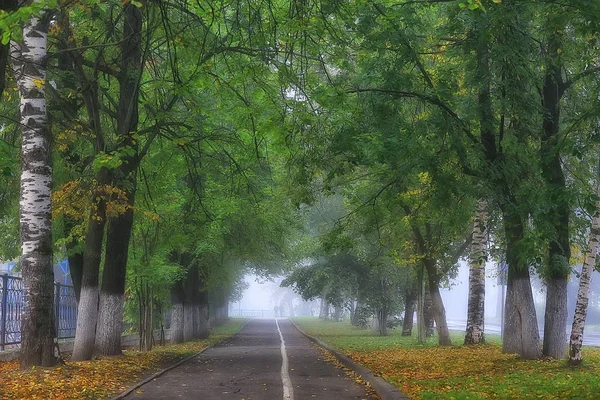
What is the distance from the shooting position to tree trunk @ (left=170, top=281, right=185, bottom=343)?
32.4 m

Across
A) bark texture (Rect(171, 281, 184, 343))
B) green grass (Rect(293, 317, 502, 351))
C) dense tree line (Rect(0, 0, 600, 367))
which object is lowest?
green grass (Rect(293, 317, 502, 351))

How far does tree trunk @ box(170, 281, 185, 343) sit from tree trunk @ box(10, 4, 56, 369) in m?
18.6

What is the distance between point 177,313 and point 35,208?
1993cm

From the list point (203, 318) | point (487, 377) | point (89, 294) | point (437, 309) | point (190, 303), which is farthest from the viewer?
point (203, 318)

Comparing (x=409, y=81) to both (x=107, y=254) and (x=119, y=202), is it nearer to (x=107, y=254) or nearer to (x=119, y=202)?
(x=119, y=202)

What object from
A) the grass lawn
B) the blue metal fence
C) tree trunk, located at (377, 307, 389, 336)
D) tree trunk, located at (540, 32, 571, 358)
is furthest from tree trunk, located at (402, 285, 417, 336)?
the blue metal fence

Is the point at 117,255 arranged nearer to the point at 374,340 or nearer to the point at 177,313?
the point at 177,313

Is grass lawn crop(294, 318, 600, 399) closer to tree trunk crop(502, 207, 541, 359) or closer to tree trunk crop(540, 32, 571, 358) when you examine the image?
tree trunk crop(502, 207, 541, 359)

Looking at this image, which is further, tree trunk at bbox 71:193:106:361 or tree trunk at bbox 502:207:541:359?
tree trunk at bbox 502:207:541:359

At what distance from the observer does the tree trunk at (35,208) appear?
13.4m

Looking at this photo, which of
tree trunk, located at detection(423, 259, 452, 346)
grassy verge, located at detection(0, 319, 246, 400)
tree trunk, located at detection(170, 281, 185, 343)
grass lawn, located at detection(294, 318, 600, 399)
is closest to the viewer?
grassy verge, located at detection(0, 319, 246, 400)

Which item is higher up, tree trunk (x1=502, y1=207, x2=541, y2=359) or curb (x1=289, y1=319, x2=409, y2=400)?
tree trunk (x1=502, y1=207, x2=541, y2=359)

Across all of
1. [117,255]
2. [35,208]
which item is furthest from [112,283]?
[35,208]

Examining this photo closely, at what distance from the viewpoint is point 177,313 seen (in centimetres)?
3278
